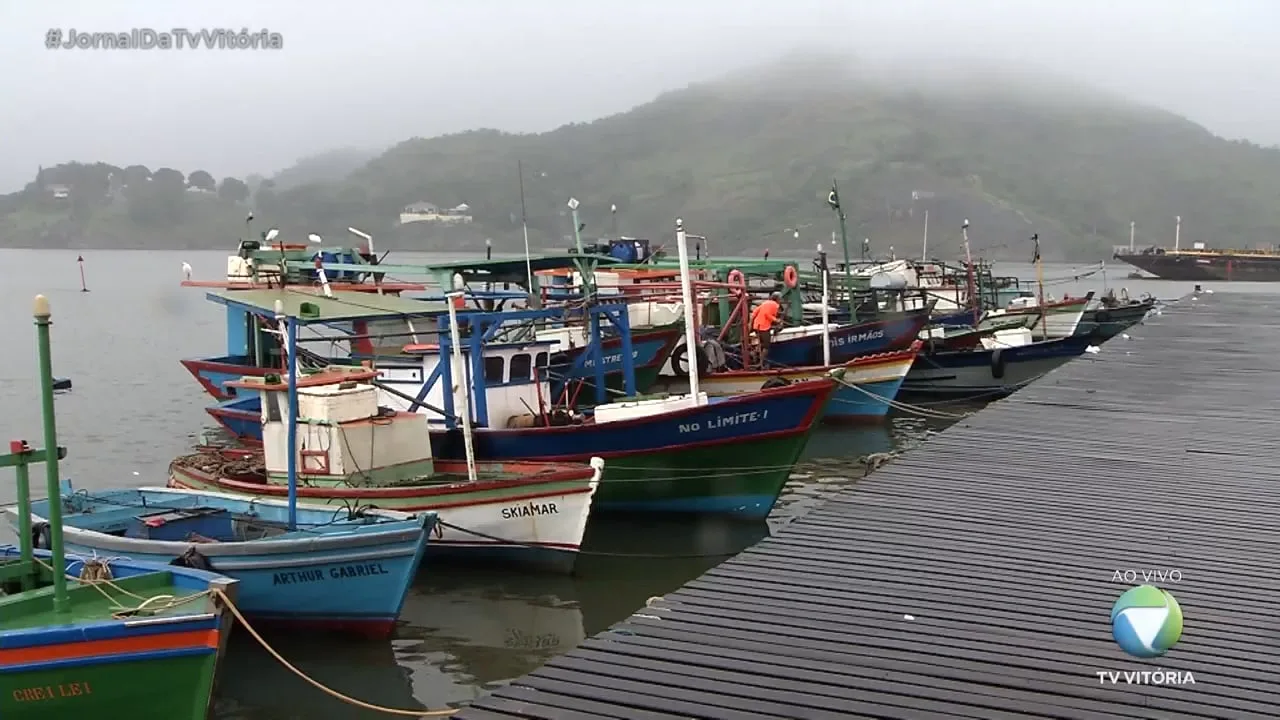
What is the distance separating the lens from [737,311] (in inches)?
1196

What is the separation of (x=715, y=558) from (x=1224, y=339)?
16790 mm

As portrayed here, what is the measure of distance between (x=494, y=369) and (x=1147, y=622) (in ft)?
50.1

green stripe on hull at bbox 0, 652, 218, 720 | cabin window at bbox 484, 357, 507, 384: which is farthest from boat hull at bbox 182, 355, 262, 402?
green stripe on hull at bbox 0, 652, 218, 720

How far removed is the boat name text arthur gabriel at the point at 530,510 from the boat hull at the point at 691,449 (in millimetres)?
2731

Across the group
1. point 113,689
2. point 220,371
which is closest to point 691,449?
point 113,689

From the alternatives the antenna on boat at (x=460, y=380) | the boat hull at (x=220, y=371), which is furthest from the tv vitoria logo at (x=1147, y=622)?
the boat hull at (x=220, y=371)

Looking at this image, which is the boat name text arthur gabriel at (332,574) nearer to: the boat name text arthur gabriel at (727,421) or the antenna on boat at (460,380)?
the antenna on boat at (460,380)

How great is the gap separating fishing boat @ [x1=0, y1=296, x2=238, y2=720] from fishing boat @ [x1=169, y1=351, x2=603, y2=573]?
14.5ft

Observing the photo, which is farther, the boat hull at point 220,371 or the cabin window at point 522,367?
the boat hull at point 220,371

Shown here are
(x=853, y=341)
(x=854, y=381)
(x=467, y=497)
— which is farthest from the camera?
(x=853, y=341)

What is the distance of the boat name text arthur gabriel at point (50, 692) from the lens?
10648 millimetres

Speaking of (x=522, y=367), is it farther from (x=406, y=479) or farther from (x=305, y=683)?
Result: (x=305, y=683)

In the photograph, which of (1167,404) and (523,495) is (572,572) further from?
(1167,404)

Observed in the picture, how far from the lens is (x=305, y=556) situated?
535 inches
